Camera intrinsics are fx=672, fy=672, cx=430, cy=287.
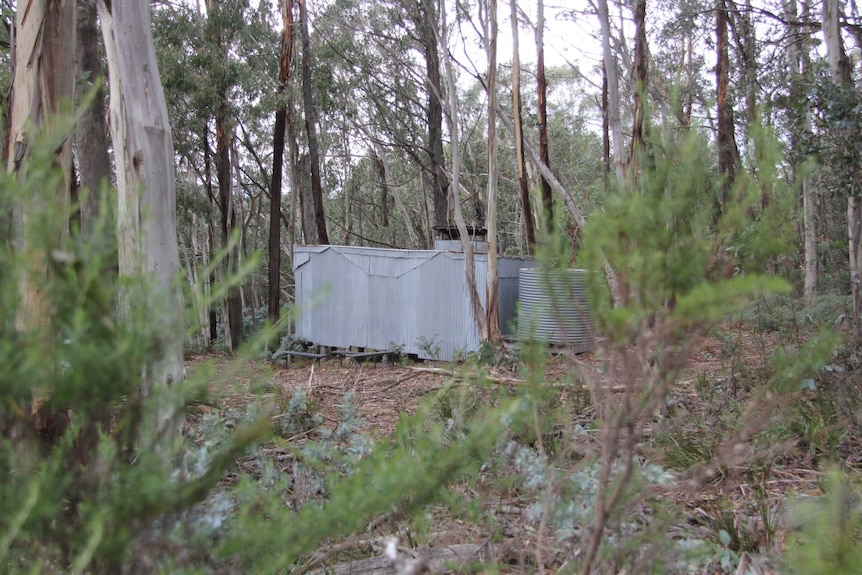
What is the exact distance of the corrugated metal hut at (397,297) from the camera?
10922mm

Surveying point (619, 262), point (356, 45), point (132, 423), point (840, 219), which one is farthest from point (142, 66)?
point (840, 219)

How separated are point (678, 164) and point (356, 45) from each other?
60.2 feet

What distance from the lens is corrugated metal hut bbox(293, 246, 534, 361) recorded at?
10.9 meters

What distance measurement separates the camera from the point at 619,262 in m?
1.53

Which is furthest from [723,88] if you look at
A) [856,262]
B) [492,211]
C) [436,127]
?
[856,262]

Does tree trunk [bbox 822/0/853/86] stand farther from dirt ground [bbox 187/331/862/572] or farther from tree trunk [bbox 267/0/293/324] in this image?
tree trunk [bbox 267/0/293/324]

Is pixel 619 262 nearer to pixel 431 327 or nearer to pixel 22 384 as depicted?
pixel 22 384

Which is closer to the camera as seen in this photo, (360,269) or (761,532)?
(761,532)

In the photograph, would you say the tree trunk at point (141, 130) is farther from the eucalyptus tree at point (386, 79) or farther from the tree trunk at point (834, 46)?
the eucalyptus tree at point (386, 79)

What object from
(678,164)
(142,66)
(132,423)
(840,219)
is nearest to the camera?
(132,423)

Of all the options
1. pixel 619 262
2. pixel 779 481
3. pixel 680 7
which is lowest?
pixel 779 481

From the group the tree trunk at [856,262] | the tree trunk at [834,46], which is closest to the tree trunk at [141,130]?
the tree trunk at [856,262]

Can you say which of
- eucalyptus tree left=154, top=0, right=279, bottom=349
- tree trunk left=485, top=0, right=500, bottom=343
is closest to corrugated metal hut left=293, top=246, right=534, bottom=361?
tree trunk left=485, top=0, right=500, bottom=343

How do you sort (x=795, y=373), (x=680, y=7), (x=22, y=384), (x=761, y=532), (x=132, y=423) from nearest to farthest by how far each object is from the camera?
(x=22, y=384)
(x=132, y=423)
(x=795, y=373)
(x=761, y=532)
(x=680, y=7)
